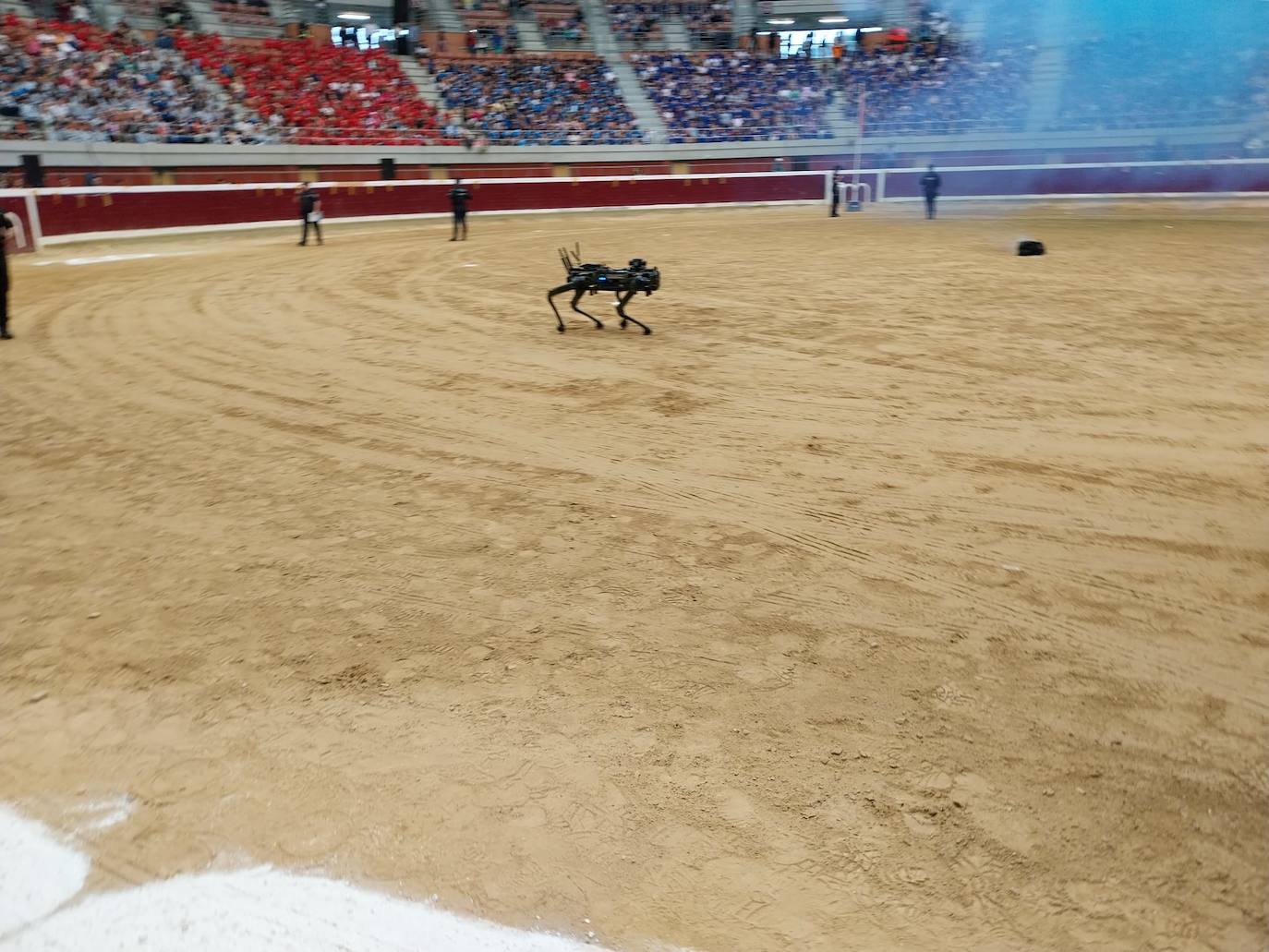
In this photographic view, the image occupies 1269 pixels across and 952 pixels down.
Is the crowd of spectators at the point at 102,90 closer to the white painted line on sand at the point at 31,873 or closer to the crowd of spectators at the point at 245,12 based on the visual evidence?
the crowd of spectators at the point at 245,12

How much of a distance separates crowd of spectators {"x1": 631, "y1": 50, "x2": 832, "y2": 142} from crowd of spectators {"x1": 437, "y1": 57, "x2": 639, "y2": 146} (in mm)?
2455

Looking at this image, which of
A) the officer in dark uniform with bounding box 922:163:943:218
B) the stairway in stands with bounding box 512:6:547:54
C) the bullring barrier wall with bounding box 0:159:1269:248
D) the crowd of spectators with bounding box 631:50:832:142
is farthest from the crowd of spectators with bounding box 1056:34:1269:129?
the stairway in stands with bounding box 512:6:547:54

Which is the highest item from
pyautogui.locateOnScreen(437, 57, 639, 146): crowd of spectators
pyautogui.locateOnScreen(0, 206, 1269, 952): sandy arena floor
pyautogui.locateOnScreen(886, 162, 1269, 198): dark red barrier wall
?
pyautogui.locateOnScreen(437, 57, 639, 146): crowd of spectators

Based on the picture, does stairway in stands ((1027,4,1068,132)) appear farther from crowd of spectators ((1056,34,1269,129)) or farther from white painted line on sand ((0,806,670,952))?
white painted line on sand ((0,806,670,952))

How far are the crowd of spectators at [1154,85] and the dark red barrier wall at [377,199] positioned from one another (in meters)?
10.0

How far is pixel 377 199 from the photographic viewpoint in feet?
98.7

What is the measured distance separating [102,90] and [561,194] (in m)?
15.2

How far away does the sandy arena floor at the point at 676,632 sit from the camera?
9.27 feet

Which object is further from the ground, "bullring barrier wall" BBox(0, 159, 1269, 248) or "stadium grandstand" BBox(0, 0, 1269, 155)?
"stadium grandstand" BBox(0, 0, 1269, 155)

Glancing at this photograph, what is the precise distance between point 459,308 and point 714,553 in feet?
27.8

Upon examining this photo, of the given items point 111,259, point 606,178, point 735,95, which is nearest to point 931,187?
point 606,178

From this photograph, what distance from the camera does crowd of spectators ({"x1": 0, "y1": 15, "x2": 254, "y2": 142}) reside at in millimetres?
27484

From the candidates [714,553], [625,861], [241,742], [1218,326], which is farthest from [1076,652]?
[1218,326]

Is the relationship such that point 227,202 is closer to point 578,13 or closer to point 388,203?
point 388,203
